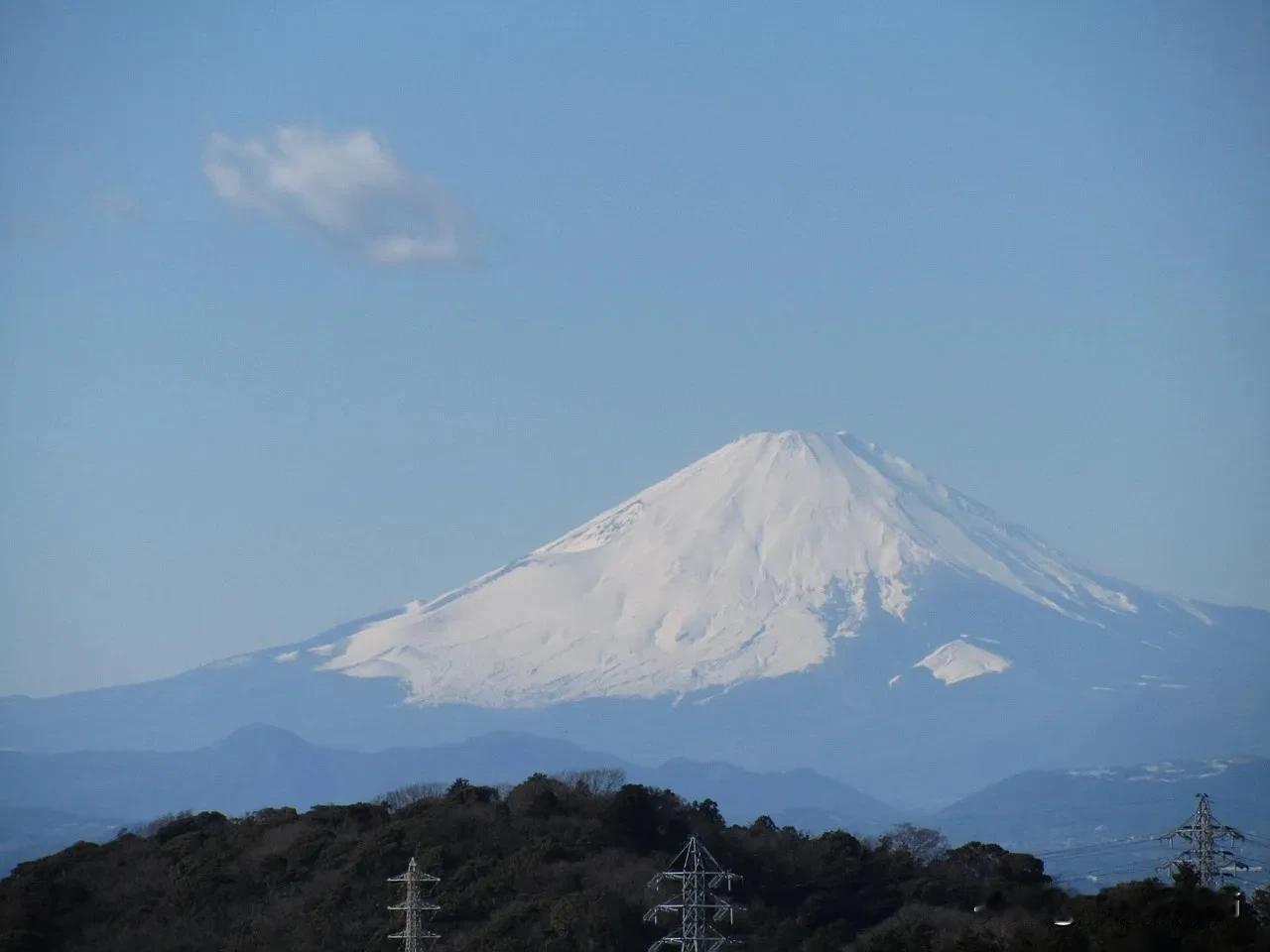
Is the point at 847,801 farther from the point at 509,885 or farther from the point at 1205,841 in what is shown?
the point at 1205,841

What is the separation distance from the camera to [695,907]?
42.1 m

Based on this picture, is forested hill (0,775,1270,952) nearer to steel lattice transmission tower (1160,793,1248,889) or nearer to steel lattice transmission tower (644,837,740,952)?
steel lattice transmission tower (644,837,740,952)

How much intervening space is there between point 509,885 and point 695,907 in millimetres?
11866

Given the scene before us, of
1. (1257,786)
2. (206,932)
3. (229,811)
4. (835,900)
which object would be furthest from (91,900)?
(229,811)

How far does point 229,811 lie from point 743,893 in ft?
484

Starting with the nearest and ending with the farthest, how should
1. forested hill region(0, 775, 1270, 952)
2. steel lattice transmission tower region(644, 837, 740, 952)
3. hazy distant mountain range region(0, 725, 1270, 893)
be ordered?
steel lattice transmission tower region(644, 837, 740, 952) → forested hill region(0, 775, 1270, 952) → hazy distant mountain range region(0, 725, 1270, 893)

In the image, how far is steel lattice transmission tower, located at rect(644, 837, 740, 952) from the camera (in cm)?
4284

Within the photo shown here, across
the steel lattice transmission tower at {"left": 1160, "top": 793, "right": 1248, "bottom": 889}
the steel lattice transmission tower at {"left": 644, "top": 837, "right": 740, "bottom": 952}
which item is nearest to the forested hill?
the steel lattice transmission tower at {"left": 644, "top": 837, "right": 740, "bottom": 952}

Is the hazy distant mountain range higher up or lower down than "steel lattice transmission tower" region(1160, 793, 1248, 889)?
higher up

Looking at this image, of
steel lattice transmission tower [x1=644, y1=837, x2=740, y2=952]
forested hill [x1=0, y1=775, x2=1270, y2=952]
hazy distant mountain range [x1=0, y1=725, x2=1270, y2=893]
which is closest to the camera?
steel lattice transmission tower [x1=644, y1=837, x2=740, y2=952]

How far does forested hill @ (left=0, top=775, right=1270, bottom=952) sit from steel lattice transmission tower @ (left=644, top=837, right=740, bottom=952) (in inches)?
26.7

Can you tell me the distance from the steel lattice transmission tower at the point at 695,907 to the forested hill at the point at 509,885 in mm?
678

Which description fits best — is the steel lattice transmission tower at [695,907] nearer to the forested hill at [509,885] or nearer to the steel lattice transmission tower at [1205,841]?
the forested hill at [509,885]

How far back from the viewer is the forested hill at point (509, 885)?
49438mm
